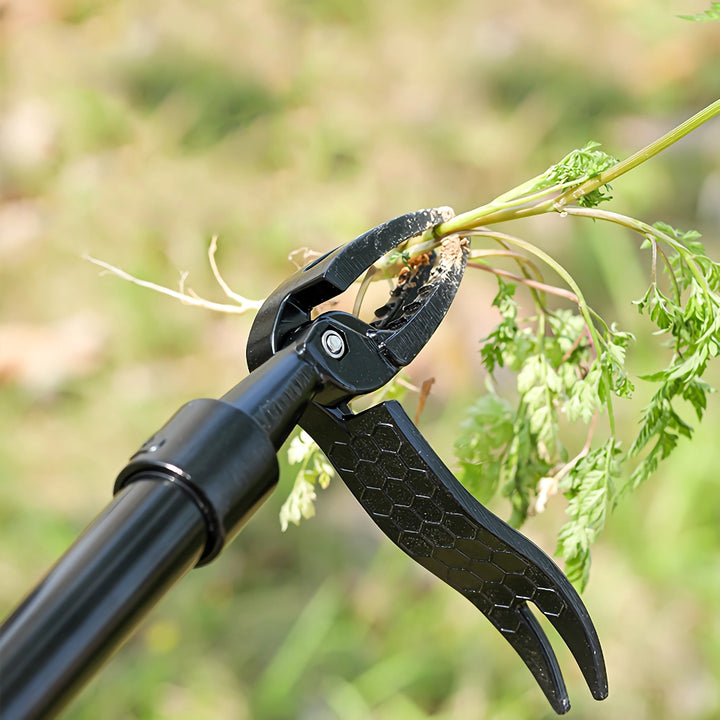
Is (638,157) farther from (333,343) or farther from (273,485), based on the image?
(273,485)

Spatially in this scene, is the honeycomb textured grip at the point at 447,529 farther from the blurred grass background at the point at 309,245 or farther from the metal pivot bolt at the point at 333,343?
the blurred grass background at the point at 309,245

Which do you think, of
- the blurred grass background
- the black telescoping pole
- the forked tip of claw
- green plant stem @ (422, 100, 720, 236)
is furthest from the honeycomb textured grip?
the blurred grass background

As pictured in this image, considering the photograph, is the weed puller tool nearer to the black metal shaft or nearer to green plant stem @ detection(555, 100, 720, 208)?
the black metal shaft

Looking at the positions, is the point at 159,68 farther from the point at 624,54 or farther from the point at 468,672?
the point at 468,672

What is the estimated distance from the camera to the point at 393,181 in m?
3.02

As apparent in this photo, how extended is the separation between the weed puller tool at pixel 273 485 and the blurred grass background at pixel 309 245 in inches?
52.8

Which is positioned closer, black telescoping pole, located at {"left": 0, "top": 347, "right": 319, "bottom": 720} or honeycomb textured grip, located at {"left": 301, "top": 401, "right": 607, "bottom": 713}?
black telescoping pole, located at {"left": 0, "top": 347, "right": 319, "bottom": 720}

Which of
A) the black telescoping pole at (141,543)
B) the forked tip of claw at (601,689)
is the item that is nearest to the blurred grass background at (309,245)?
the forked tip of claw at (601,689)

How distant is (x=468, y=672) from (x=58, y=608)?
5.38 feet

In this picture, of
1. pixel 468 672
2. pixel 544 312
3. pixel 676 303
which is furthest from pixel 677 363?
pixel 468 672

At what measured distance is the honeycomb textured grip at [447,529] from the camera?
655 millimetres

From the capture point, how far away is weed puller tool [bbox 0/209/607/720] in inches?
19.0

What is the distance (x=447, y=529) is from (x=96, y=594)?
0.29 meters

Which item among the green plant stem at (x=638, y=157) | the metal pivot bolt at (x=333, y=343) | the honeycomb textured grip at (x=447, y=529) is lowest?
the honeycomb textured grip at (x=447, y=529)
